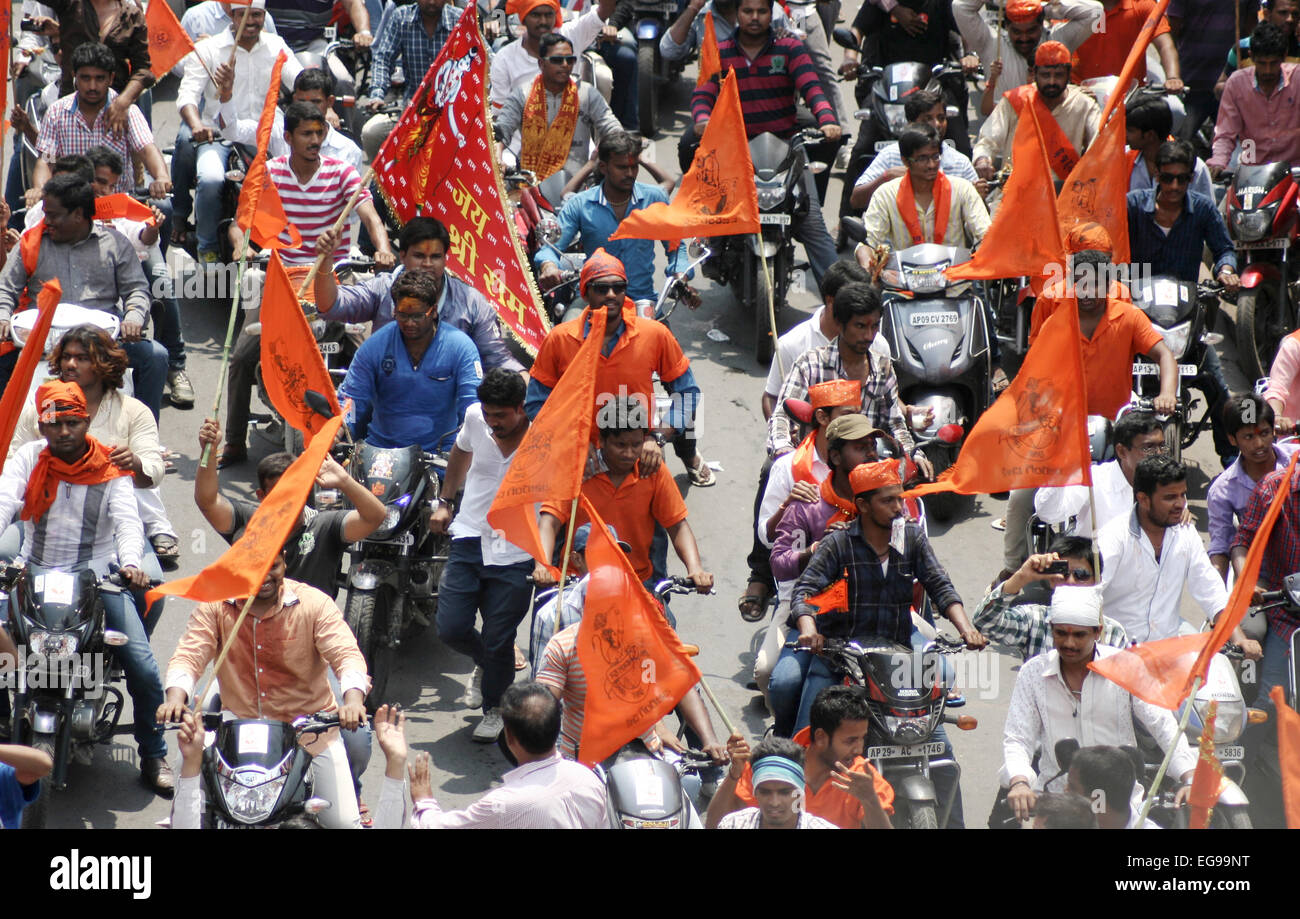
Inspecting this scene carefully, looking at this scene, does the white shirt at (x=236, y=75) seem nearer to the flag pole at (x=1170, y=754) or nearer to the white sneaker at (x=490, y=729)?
the white sneaker at (x=490, y=729)

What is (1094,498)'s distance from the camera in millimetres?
8875

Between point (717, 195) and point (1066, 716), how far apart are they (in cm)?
396

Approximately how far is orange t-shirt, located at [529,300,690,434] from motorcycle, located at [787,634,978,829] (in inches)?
99.0

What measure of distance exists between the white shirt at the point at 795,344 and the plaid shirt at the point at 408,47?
4384 mm

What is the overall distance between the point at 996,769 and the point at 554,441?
2.76m

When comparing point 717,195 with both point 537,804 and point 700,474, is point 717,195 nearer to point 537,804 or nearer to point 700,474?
point 700,474

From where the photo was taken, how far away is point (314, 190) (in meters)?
11.4

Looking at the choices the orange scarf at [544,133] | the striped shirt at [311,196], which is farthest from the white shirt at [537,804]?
the orange scarf at [544,133]

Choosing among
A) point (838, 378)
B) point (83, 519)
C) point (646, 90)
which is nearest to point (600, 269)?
point (838, 378)

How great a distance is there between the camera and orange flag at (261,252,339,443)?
27.9ft

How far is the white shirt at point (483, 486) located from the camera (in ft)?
29.6
